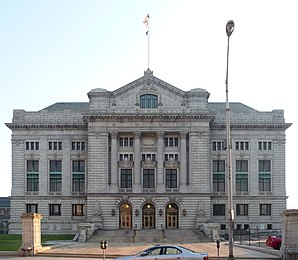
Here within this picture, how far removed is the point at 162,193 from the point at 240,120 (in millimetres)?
17247

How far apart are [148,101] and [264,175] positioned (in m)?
21.4

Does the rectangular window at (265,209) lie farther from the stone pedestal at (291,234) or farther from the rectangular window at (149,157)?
the stone pedestal at (291,234)

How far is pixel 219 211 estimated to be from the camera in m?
83.9

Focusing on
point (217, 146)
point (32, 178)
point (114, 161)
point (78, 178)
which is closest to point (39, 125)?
point (32, 178)

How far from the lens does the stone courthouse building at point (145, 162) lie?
80000 millimetres

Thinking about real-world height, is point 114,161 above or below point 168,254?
above

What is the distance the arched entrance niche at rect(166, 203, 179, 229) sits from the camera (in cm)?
8044

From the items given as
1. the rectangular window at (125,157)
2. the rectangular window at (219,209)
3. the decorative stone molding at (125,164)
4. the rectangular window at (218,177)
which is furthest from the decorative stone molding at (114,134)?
the rectangular window at (219,209)

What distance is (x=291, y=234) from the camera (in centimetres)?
3922

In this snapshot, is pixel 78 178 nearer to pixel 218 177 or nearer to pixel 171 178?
pixel 171 178

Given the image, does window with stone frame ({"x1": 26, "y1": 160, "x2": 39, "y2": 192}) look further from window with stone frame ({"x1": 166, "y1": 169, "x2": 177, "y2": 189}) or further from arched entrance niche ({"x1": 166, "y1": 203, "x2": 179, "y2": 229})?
arched entrance niche ({"x1": 166, "y1": 203, "x2": 179, "y2": 229})

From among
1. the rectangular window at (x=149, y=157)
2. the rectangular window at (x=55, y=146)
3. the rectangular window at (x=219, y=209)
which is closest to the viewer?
the rectangular window at (x=149, y=157)

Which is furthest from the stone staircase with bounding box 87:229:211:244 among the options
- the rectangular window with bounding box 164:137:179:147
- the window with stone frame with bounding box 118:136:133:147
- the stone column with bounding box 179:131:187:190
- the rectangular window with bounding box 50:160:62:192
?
the rectangular window with bounding box 164:137:179:147

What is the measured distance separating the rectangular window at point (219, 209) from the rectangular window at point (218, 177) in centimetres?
244
